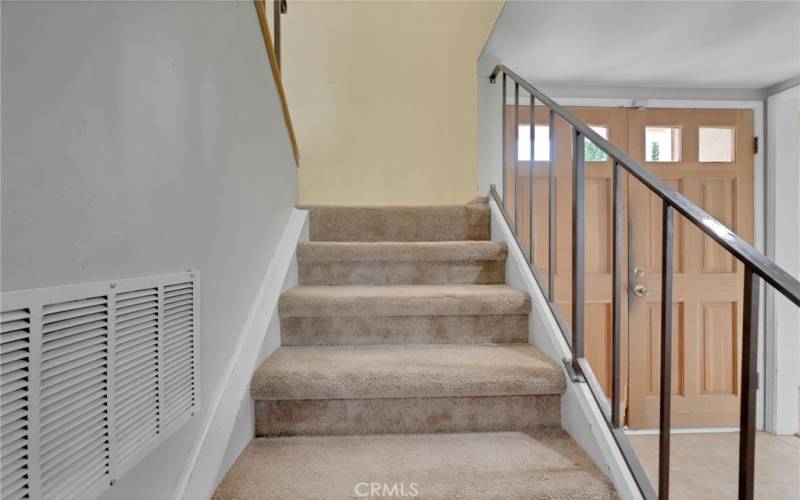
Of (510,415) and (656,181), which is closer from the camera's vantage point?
(656,181)

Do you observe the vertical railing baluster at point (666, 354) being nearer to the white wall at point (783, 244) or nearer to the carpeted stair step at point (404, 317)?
the carpeted stair step at point (404, 317)

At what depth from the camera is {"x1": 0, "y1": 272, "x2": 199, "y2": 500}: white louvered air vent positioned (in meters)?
0.44

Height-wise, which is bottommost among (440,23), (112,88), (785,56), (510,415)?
(510,415)

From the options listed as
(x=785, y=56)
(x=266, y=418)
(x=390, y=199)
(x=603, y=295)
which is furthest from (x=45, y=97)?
(x=785, y=56)

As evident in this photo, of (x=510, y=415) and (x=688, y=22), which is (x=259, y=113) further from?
(x=688, y=22)

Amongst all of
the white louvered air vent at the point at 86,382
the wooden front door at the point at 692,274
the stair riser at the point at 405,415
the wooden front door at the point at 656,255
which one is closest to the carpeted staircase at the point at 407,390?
the stair riser at the point at 405,415

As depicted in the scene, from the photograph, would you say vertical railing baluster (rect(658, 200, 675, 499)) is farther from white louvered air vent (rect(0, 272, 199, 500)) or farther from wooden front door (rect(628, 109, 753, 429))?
wooden front door (rect(628, 109, 753, 429))

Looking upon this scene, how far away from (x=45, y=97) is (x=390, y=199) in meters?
2.04

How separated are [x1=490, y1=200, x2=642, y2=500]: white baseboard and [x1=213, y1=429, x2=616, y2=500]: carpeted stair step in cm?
3

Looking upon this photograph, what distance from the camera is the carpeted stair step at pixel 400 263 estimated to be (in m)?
1.57

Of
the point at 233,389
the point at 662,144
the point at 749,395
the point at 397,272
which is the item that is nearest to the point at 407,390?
the point at 233,389

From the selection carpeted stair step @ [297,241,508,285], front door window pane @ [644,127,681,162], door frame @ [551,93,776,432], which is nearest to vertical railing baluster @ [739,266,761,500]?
carpeted stair step @ [297,241,508,285]

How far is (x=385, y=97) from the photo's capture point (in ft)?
8.07

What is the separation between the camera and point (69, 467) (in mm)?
495
